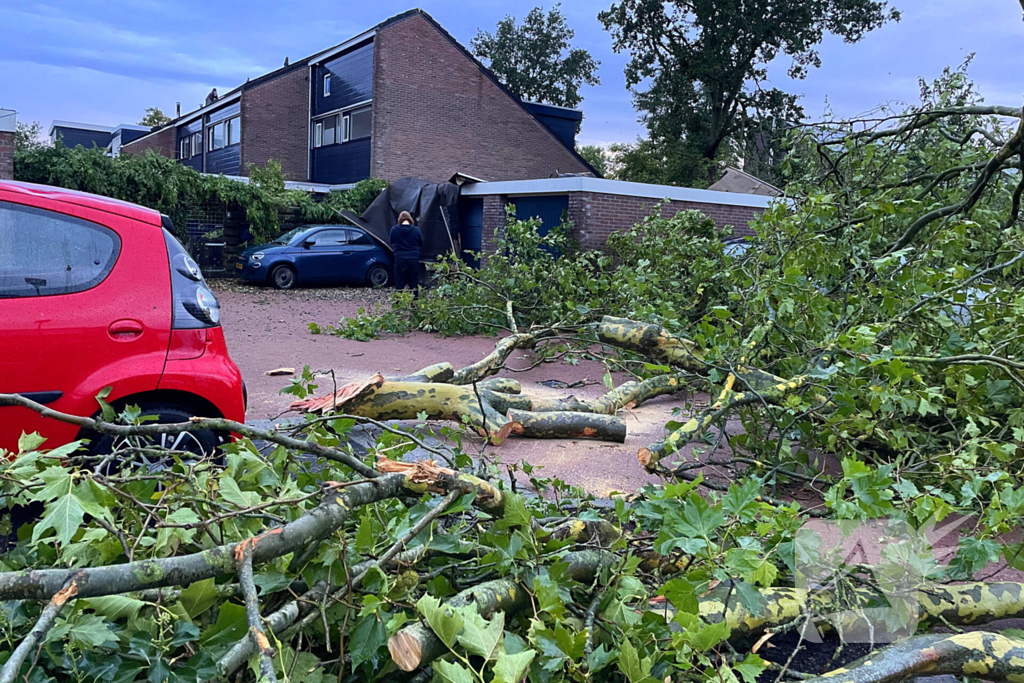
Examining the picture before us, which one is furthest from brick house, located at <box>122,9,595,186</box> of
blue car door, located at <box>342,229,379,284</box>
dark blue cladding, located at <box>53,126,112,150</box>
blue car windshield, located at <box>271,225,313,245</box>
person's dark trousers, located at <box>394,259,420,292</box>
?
dark blue cladding, located at <box>53,126,112,150</box>

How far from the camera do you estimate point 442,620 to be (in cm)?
170

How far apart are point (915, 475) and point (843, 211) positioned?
132 inches

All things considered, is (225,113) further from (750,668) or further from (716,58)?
(750,668)

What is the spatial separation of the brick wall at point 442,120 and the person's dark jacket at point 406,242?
13.2 metres

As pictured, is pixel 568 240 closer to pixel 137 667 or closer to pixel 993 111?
pixel 993 111

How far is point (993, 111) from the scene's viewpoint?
5.45m

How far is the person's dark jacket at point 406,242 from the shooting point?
1398 centimetres

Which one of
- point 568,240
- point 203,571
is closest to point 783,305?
point 203,571

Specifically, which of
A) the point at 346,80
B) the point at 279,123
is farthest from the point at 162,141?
the point at 346,80

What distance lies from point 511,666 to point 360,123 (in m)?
28.4

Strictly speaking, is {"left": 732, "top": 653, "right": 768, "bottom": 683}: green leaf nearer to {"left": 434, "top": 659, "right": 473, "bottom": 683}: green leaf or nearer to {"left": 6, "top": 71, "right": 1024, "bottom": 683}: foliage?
{"left": 6, "top": 71, "right": 1024, "bottom": 683}: foliage

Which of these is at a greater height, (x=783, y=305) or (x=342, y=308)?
(x=783, y=305)

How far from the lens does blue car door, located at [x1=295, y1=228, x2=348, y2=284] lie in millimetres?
17859

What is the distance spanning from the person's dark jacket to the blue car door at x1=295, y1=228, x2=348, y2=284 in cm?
430
